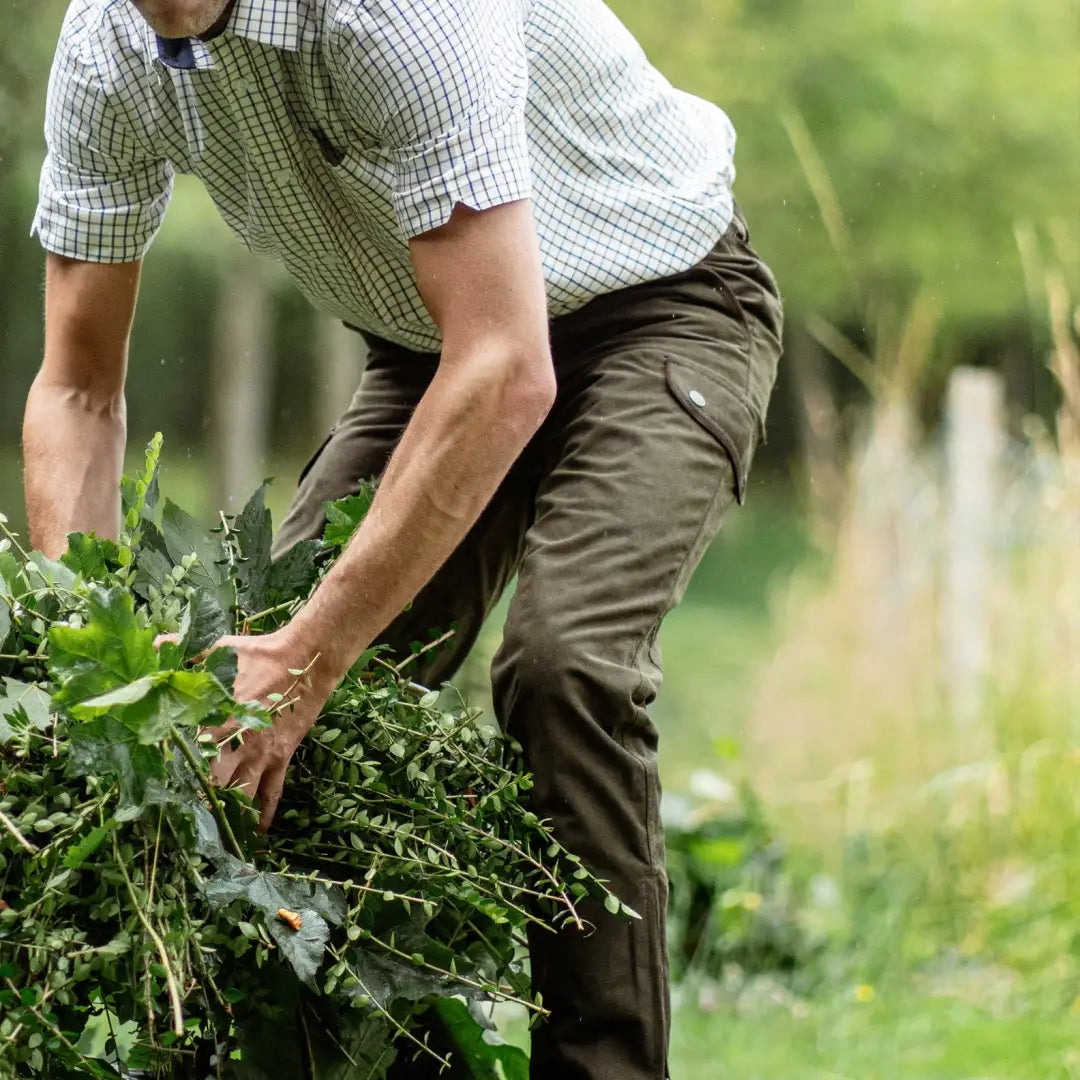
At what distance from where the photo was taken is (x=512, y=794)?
186 cm

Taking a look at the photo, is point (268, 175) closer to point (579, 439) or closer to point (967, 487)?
point (579, 439)

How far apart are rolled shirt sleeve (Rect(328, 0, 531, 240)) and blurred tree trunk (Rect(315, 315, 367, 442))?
7.43 m

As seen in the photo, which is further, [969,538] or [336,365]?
[336,365]

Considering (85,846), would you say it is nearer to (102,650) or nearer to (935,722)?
(102,650)

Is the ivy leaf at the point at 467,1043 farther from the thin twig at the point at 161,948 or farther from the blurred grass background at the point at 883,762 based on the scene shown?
the blurred grass background at the point at 883,762

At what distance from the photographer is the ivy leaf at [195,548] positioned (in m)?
1.76

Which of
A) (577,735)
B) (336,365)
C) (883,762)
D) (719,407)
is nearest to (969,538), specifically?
(883,762)

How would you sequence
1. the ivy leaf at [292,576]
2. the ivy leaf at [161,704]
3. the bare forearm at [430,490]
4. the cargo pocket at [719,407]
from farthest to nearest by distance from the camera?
the cargo pocket at [719,407] → the ivy leaf at [292,576] → the bare forearm at [430,490] → the ivy leaf at [161,704]

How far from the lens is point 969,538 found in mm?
4887

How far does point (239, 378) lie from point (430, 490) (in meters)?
8.84

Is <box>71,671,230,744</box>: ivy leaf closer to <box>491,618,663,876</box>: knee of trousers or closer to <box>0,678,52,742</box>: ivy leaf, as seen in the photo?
<box>0,678,52,742</box>: ivy leaf

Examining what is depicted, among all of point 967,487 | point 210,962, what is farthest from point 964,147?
point 210,962

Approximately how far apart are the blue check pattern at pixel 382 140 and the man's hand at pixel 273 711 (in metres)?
0.55

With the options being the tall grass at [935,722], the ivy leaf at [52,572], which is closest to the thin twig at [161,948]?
the ivy leaf at [52,572]
